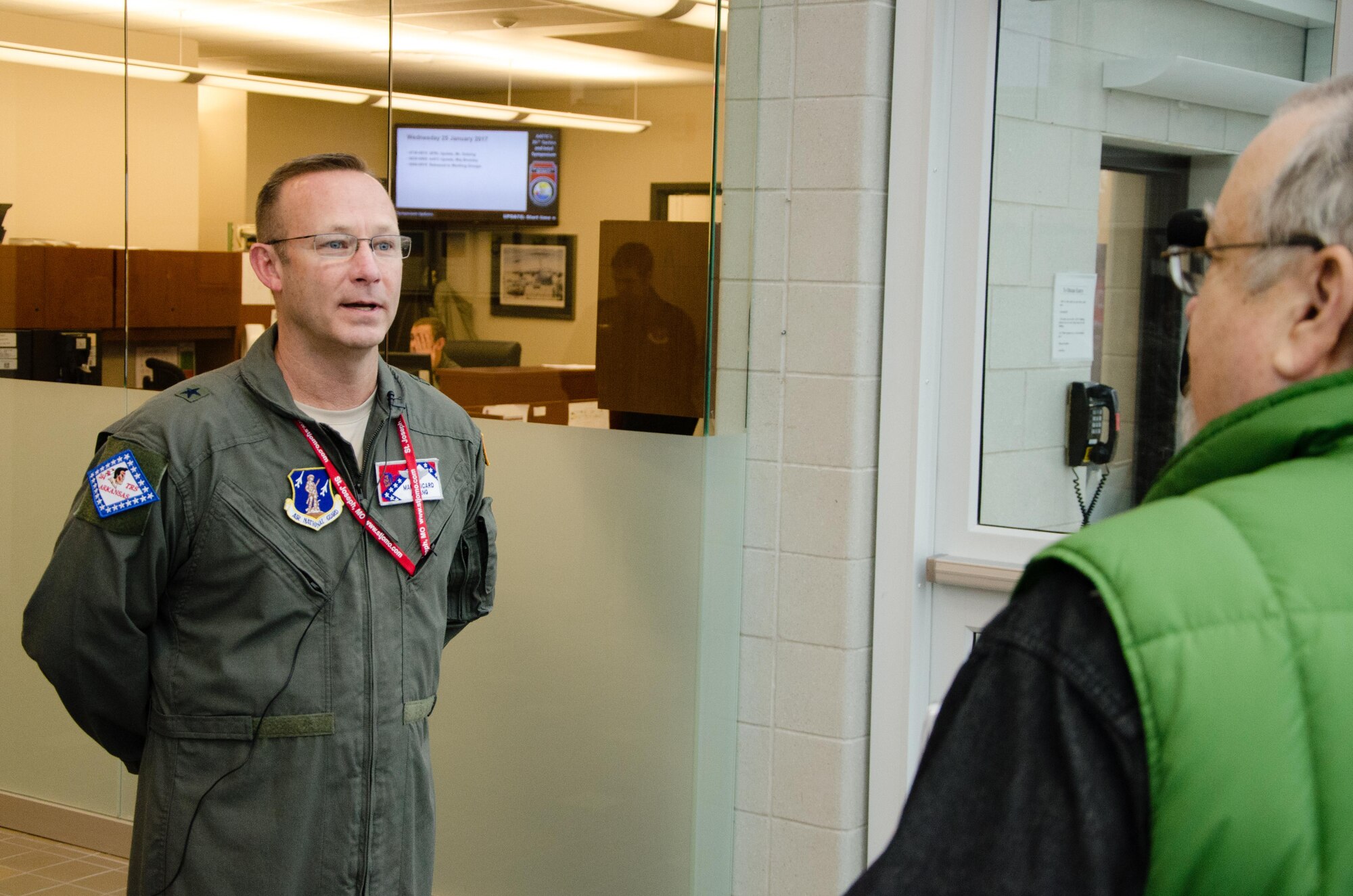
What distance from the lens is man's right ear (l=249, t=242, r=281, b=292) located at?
7.43ft

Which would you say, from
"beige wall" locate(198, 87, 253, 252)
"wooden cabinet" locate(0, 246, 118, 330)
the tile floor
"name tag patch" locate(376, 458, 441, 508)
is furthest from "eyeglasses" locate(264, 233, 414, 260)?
the tile floor

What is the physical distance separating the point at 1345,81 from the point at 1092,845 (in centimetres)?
57

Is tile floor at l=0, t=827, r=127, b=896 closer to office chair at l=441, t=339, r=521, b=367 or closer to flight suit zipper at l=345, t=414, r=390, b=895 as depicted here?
office chair at l=441, t=339, r=521, b=367

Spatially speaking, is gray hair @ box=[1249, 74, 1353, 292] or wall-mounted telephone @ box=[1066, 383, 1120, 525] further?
wall-mounted telephone @ box=[1066, 383, 1120, 525]

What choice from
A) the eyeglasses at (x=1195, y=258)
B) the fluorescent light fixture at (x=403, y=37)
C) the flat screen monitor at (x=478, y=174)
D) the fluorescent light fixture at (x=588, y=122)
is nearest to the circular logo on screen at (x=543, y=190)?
the flat screen monitor at (x=478, y=174)

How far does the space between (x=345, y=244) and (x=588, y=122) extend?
3.77ft

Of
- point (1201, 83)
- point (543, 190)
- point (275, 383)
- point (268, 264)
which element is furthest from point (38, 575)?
point (1201, 83)

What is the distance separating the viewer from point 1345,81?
92cm

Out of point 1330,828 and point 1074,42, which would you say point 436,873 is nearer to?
point 1074,42

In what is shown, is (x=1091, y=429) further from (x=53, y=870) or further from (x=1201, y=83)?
(x=53, y=870)

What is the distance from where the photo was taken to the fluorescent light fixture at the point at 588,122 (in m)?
3.16

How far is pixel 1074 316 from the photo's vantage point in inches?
122

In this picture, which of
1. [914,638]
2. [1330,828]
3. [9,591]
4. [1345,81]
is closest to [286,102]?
[9,591]

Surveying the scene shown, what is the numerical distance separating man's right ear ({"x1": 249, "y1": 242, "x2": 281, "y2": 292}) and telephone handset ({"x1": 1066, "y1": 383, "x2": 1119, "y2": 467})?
184 centimetres
